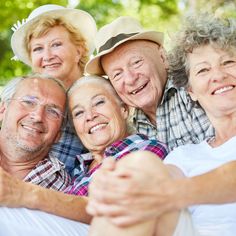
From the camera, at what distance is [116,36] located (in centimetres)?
313

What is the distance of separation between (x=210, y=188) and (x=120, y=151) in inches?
37.7

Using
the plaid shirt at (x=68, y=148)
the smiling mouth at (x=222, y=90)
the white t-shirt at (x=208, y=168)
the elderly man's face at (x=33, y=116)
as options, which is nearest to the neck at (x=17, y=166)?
the elderly man's face at (x=33, y=116)

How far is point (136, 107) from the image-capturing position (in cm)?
301

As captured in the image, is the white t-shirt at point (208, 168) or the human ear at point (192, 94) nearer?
the white t-shirt at point (208, 168)

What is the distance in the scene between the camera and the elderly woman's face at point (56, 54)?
12.0ft

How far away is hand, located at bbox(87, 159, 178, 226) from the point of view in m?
1.53

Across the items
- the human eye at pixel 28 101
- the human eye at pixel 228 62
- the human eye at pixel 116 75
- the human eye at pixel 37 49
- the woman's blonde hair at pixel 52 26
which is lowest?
the human eye at pixel 28 101

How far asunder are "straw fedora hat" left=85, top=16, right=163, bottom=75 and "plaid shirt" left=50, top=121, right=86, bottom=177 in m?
0.38

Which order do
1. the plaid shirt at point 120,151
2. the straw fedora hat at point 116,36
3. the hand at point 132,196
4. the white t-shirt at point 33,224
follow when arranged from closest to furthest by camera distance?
1. the hand at point 132,196
2. the white t-shirt at point 33,224
3. the plaid shirt at point 120,151
4. the straw fedora hat at point 116,36

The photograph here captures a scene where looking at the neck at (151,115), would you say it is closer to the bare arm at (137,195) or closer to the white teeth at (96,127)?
the white teeth at (96,127)

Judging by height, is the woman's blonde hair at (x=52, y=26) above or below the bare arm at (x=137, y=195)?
above

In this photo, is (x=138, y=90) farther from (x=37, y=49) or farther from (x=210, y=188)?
(x=210, y=188)

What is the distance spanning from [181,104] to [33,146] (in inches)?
32.8

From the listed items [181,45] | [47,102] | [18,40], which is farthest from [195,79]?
[18,40]
